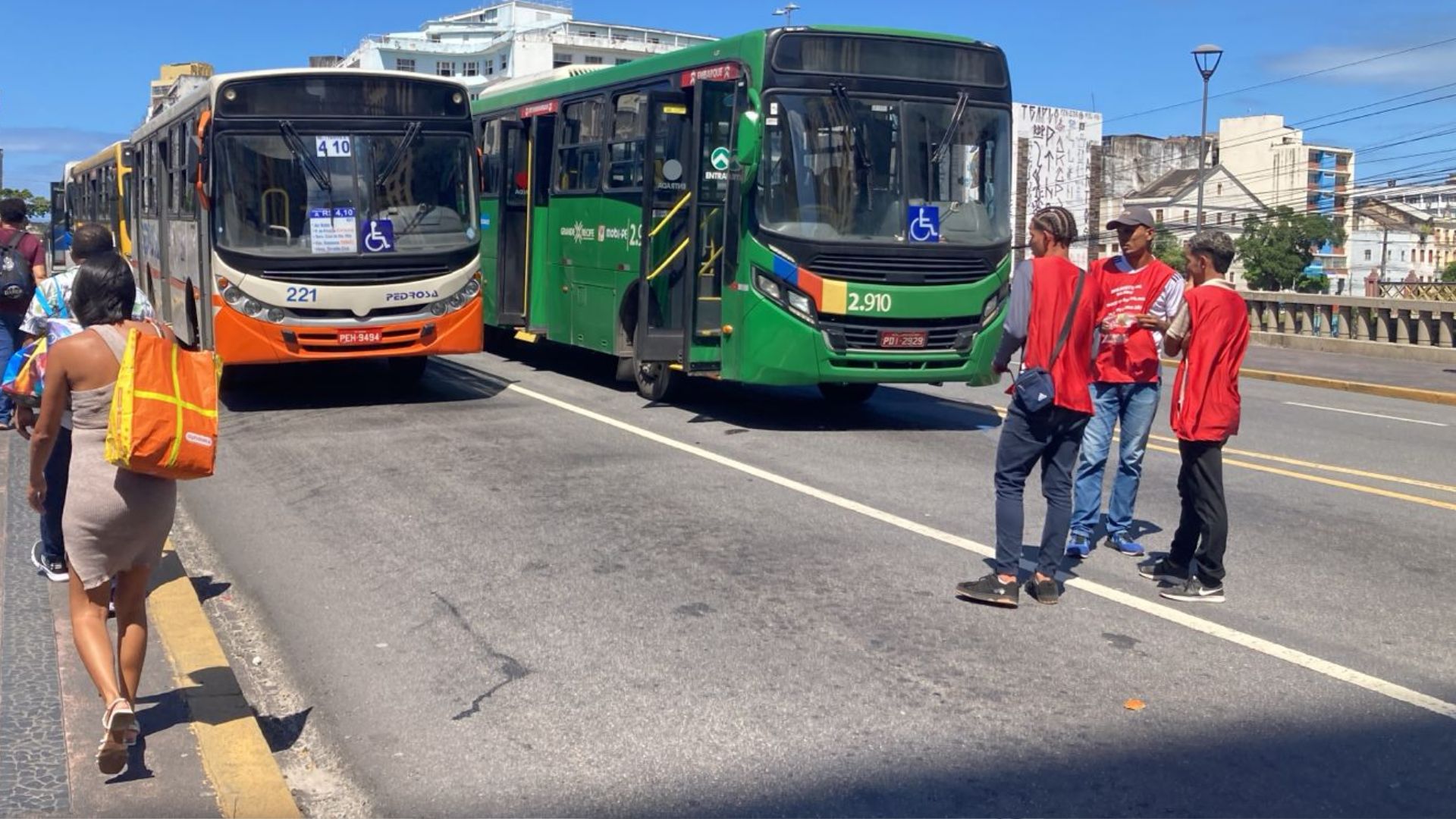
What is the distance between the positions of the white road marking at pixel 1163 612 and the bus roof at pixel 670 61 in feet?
12.4

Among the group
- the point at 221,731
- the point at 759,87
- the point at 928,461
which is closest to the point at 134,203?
the point at 759,87

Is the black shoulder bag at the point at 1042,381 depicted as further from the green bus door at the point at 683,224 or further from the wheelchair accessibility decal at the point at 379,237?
the wheelchair accessibility decal at the point at 379,237

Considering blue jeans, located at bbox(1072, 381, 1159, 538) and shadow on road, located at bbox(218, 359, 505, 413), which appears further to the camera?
shadow on road, located at bbox(218, 359, 505, 413)

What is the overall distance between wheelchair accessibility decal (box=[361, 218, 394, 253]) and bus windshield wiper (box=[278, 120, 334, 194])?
51 centimetres

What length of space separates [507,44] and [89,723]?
117m

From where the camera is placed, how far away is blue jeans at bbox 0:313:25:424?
38.6 ft

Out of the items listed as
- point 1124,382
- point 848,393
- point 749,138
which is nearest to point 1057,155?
point 848,393

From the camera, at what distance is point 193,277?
1467cm

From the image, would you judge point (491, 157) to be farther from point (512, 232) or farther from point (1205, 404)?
point (1205, 404)

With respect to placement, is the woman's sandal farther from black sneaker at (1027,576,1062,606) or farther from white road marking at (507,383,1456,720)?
white road marking at (507,383,1456,720)

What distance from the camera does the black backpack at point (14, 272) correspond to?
11.6 metres

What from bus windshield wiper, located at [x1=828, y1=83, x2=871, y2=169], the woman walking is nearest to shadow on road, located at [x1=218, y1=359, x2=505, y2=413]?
bus windshield wiper, located at [x1=828, y1=83, x2=871, y2=169]

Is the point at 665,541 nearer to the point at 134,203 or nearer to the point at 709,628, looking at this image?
the point at 709,628

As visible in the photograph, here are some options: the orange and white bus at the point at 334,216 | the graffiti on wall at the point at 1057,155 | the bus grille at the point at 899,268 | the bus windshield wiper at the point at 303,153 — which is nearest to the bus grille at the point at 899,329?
the bus grille at the point at 899,268
